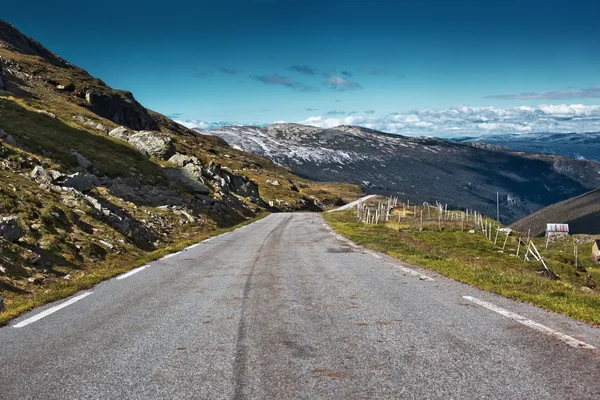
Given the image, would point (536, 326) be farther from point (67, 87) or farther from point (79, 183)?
point (67, 87)

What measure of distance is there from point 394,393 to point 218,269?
11260 millimetres

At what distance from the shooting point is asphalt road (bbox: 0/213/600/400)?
4926 mm

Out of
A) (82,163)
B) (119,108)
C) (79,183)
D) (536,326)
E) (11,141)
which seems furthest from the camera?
(119,108)

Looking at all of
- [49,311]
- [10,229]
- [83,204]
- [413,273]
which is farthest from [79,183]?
[413,273]

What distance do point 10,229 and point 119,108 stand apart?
123 meters

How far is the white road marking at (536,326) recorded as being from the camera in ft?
20.3

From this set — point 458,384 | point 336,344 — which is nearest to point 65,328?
point 336,344

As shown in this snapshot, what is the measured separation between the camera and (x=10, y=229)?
14391 millimetres

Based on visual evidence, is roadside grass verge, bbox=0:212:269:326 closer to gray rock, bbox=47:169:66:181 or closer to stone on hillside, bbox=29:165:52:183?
stone on hillside, bbox=29:165:52:183

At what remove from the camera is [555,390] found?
15.3ft

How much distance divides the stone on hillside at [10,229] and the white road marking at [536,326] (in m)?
14.2

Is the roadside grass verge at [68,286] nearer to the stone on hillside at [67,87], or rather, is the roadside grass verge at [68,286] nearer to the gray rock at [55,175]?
the gray rock at [55,175]

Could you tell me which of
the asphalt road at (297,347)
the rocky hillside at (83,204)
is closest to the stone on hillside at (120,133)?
the rocky hillside at (83,204)

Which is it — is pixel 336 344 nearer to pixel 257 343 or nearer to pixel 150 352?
pixel 257 343
